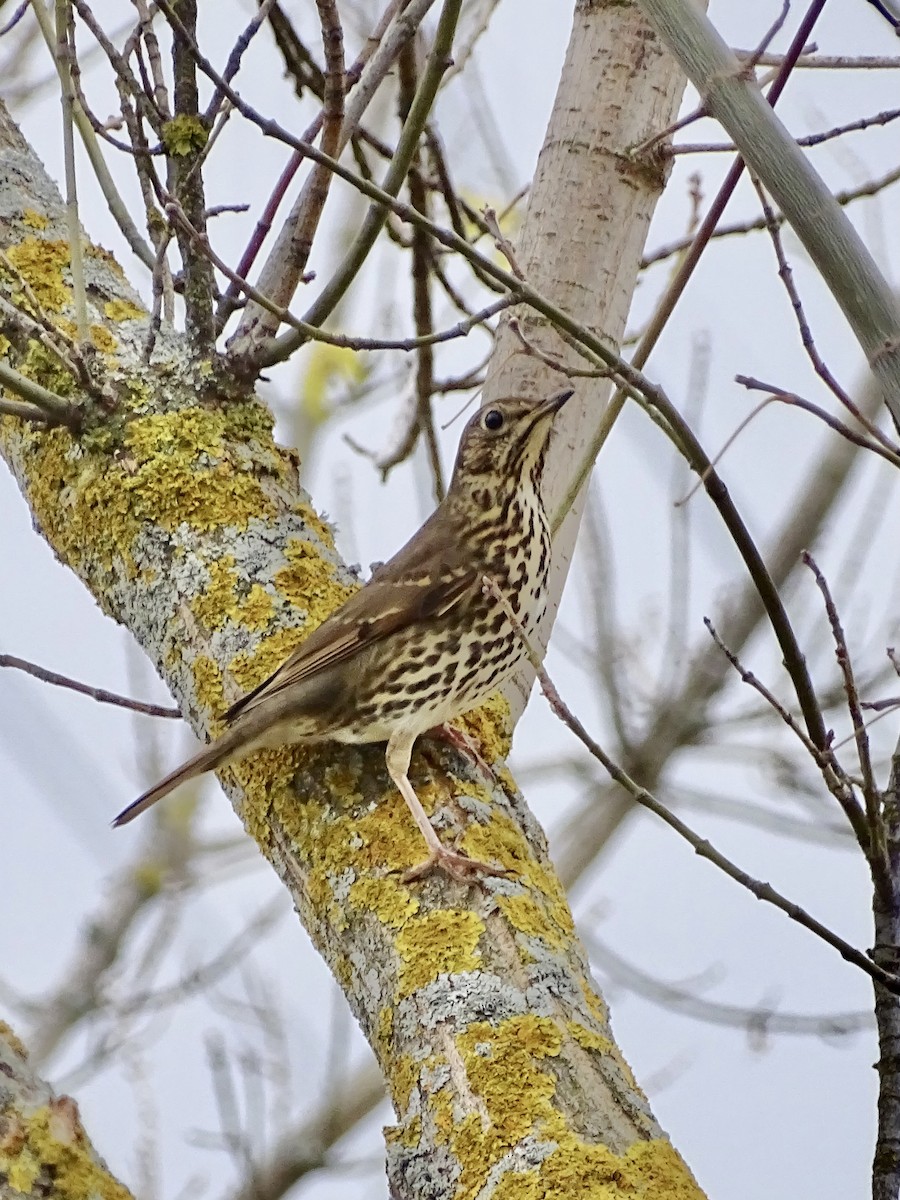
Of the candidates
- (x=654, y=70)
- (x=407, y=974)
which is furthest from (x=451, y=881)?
(x=654, y=70)

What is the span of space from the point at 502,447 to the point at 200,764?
1209mm

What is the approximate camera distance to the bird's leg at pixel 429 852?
2369mm

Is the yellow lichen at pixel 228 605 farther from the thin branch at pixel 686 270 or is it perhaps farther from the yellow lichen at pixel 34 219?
the yellow lichen at pixel 34 219

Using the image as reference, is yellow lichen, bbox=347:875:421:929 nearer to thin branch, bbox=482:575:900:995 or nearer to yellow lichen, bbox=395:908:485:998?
yellow lichen, bbox=395:908:485:998

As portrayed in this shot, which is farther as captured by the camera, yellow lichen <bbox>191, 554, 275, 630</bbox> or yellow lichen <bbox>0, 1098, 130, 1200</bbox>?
yellow lichen <bbox>191, 554, 275, 630</bbox>

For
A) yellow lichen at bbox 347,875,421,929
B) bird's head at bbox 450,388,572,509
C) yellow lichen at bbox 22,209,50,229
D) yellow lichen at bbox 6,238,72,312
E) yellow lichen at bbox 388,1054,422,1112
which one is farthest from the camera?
bird's head at bbox 450,388,572,509

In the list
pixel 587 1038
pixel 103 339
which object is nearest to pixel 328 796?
pixel 587 1038

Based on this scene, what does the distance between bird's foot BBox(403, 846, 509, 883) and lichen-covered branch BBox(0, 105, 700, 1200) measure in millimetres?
25

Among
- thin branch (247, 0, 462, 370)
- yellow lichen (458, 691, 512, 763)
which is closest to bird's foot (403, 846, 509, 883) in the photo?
yellow lichen (458, 691, 512, 763)

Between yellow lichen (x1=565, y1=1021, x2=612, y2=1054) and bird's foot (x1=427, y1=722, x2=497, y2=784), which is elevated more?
bird's foot (x1=427, y1=722, x2=497, y2=784)

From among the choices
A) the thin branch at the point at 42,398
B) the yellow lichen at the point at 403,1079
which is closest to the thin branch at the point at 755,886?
the yellow lichen at the point at 403,1079

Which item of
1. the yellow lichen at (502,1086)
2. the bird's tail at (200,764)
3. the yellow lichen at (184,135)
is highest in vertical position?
the yellow lichen at (184,135)

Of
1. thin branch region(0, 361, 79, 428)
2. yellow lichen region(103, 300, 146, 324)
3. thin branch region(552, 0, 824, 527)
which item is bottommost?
thin branch region(0, 361, 79, 428)

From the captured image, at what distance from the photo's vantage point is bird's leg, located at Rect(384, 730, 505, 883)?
93.3 inches
